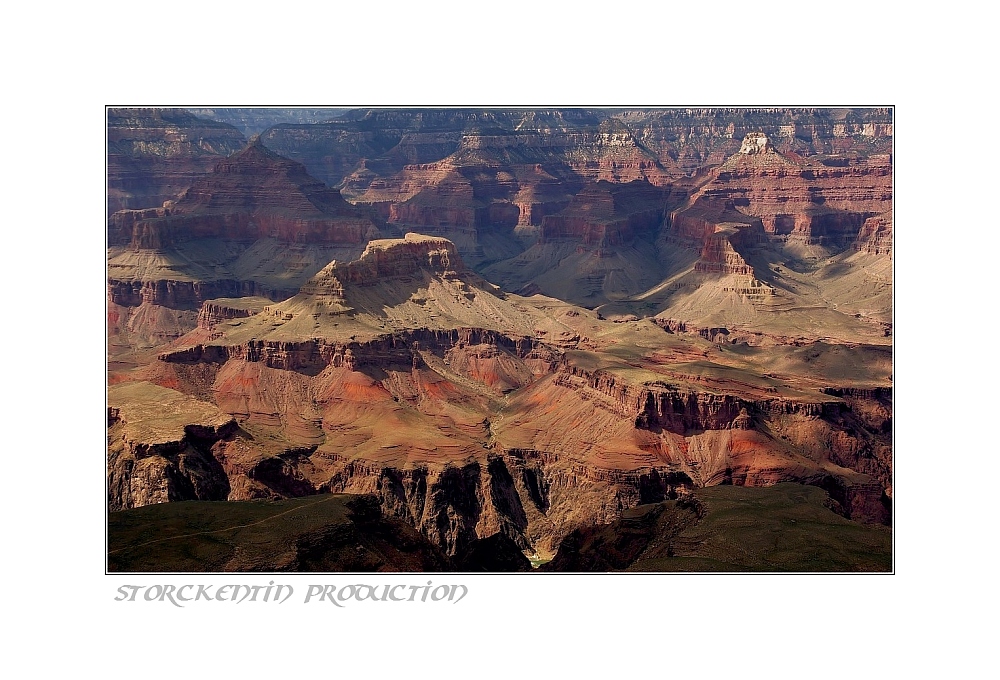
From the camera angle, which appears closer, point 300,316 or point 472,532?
point 472,532

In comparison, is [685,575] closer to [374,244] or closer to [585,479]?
[585,479]

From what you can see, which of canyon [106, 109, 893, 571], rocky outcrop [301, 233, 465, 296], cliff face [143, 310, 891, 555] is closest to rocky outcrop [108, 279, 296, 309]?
canyon [106, 109, 893, 571]

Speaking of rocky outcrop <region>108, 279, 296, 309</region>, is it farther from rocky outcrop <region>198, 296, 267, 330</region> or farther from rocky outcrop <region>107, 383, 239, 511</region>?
rocky outcrop <region>107, 383, 239, 511</region>

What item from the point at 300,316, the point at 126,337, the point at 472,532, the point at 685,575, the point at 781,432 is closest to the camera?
the point at 685,575

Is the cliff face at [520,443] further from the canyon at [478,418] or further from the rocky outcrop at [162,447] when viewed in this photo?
the rocky outcrop at [162,447]

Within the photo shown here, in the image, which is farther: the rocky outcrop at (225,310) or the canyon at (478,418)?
the rocky outcrop at (225,310)

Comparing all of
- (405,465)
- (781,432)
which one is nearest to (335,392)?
(405,465)

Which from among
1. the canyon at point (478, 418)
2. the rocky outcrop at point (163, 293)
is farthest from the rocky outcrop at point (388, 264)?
the rocky outcrop at point (163, 293)

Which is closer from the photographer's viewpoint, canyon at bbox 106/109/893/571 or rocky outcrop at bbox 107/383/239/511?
rocky outcrop at bbox 107/383/239/511

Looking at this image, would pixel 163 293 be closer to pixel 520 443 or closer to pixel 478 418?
pixel 478 418

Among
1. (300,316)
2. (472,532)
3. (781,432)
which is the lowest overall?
(472,532)

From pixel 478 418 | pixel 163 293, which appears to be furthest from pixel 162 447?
pixel 163 293
